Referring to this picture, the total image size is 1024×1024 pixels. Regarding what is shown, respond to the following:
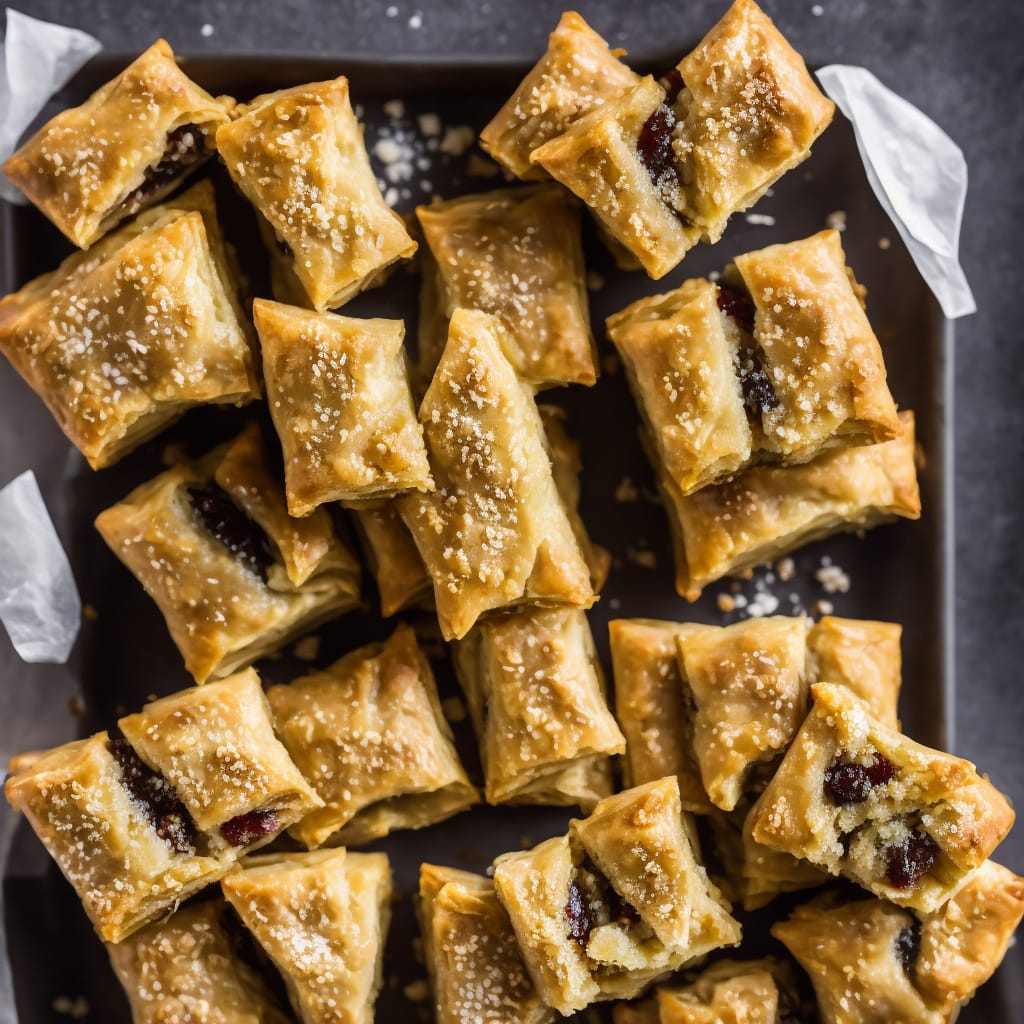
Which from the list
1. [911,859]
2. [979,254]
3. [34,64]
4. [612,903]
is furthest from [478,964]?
[34,64]

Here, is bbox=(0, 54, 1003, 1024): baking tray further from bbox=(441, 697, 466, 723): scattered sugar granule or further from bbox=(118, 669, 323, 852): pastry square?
bbox=(118, 669, 323, 852): pastry square

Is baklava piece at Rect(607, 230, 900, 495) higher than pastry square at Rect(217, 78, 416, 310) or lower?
lower

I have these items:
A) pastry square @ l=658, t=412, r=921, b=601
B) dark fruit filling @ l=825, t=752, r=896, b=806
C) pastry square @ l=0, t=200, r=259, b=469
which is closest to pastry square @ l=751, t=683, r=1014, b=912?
dark fruit filling @ l=825, t=752, r=896, b=806

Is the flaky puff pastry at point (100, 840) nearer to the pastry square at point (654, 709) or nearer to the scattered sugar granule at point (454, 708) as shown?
the scattered sugar granule at point (454, 708)

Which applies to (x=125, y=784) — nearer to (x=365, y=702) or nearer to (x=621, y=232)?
(x=365, y=702)

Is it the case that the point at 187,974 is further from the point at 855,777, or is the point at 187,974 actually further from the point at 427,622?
the point at 855,777

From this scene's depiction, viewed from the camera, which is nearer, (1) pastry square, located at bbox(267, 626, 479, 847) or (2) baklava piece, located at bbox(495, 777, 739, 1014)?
(2) baklava piece, located at bbox(495, 777, 739, 1014)

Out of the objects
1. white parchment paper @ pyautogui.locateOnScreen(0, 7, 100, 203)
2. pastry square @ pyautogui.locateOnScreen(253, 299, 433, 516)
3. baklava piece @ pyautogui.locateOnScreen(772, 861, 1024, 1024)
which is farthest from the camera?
white parchment paper @ pyautogui.locateOnScreen(0, 7, 100, 203)
